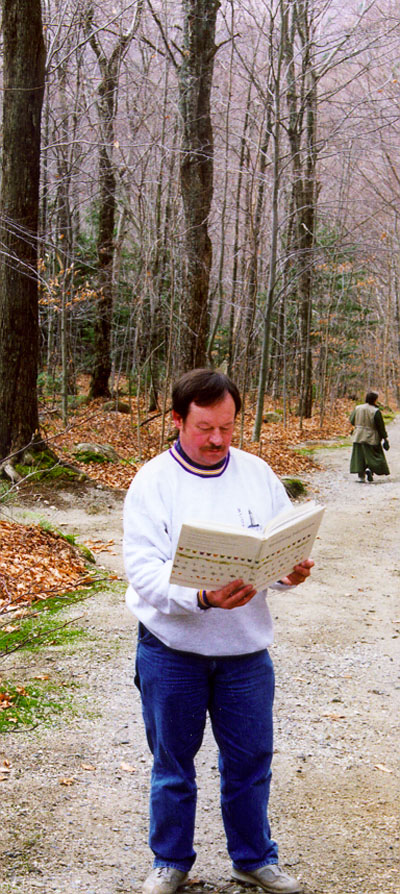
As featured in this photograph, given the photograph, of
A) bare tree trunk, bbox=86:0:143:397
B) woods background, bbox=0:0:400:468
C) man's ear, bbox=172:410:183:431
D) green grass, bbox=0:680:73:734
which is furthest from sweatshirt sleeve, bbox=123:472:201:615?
bare tree trunk, bbox=86:0:143:397

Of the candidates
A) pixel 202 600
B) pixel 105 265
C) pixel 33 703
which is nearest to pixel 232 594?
pixel 202 600

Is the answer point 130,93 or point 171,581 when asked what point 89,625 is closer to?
point 171,581

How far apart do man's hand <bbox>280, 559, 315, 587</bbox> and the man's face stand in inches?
17.9

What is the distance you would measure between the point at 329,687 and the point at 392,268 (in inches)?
1316

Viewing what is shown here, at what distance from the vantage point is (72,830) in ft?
11.8

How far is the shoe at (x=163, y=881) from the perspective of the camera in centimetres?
287

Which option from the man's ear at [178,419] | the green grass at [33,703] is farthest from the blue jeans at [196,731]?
the green grass at [33,703]

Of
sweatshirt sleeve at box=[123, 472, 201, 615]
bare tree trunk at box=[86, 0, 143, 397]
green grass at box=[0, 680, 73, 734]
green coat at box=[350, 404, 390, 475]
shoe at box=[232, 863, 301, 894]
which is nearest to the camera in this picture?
sweatshirt sleeve at box=[123, 472, 201, 615]

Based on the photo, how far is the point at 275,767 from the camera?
14.6 feet

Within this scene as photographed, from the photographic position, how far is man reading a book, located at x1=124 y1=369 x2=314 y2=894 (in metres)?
2.71

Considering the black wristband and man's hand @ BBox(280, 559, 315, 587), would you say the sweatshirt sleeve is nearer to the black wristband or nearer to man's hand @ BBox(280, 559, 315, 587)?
the black wristband

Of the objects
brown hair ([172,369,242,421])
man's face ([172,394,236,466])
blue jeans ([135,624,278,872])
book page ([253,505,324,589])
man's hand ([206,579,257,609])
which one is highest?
brown hair ([172,369,242,421])

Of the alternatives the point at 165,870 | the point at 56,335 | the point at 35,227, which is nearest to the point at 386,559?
the point at 35,227

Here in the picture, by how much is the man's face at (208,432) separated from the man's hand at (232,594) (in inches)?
19.1
